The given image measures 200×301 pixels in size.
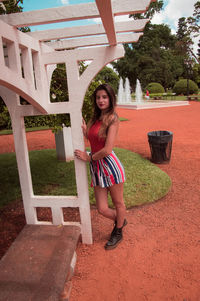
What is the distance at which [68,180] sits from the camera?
4891 millimetres

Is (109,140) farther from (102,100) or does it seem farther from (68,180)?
(68,180)

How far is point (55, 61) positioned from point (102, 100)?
64 centimetres

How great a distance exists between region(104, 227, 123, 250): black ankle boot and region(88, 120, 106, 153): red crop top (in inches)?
43.7

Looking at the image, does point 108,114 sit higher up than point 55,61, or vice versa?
point 55,61

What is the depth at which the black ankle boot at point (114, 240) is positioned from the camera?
283cm

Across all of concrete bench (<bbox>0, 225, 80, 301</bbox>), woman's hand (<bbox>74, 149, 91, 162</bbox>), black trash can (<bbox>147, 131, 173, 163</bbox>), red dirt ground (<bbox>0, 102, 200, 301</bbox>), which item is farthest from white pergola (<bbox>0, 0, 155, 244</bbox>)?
black trash can (<bbox>147, 131, 173, 163</bbox>)

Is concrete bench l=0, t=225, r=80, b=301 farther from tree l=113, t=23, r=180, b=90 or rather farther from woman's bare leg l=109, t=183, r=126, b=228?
tree l=113, t=23, r=180, b=90

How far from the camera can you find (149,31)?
39.8 meters

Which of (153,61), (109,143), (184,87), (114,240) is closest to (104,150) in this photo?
(109,143)

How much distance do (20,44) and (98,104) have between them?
945mm

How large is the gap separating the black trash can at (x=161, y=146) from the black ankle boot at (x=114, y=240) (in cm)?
331

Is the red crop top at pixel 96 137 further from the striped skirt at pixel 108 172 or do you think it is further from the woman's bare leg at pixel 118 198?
the woman's bare leg at pixel 118 198

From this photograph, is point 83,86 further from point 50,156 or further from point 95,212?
point 50,156

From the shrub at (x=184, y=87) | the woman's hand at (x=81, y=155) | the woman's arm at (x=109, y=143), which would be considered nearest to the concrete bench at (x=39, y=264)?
the woman's hand at (x=81, y=155)
